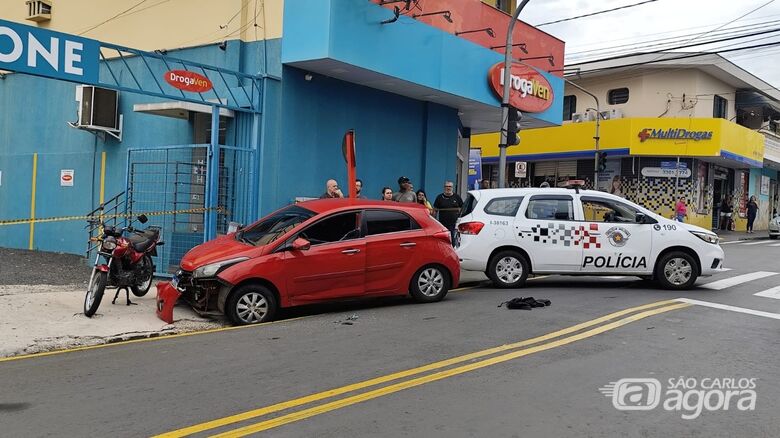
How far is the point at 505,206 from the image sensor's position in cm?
1132

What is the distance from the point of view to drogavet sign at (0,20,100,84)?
28.6 ft

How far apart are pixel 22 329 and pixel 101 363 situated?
1.92 m

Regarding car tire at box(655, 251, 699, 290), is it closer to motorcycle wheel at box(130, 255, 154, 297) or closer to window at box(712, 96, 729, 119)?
motorcycle wheel at box(130, 255, 154, 297)

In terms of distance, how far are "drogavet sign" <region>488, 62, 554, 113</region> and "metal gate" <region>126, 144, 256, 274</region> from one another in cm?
694

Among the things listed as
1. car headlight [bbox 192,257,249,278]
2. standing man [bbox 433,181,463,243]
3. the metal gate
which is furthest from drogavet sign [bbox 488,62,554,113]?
car headlight [bbox 192,257,249,278]

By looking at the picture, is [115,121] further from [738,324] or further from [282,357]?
[738,324]

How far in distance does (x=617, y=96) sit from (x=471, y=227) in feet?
76.6

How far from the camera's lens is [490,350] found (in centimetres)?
666

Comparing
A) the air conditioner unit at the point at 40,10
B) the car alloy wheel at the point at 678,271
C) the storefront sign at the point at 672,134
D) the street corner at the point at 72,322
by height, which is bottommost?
the street corner at the point at 72,322

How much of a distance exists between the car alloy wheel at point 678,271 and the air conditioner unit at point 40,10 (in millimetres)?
16417

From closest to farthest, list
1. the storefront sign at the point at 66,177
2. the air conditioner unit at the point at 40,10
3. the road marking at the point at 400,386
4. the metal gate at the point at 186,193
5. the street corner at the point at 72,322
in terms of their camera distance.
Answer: the road marking at the point at 400,386
the street corner at the point at 72,322
the metal gate at the point at 186,193
the storefront sign at the point at 66,177
the air conditioner unit at the point at 40,10

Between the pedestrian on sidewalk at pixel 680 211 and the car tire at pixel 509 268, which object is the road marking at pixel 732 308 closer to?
the car tire at pixel 509 268

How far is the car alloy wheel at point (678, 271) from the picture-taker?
11.0 m

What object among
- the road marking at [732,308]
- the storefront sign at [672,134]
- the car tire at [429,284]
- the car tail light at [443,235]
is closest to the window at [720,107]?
the storefront sign at [672,134]
